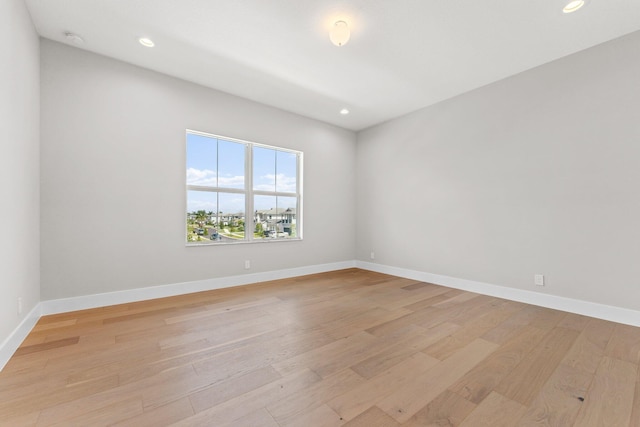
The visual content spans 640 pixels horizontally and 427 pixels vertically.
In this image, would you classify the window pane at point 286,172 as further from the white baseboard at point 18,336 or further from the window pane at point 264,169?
the white baseboard at point 18,336

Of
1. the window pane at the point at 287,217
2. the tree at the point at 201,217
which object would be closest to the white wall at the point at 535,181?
the window pane at the point at 287,217

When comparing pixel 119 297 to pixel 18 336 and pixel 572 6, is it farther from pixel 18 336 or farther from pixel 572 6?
pixel 572 6

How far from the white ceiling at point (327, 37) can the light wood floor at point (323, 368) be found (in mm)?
2858

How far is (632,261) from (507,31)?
2559 mm

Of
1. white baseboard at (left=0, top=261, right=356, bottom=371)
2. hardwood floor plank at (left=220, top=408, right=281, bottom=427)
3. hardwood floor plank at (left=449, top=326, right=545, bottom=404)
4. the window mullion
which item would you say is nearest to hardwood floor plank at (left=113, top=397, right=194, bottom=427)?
hardwood floor plank at (left=220, top=408, right=281, bottom=427)

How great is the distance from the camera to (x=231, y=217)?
13.5 feet

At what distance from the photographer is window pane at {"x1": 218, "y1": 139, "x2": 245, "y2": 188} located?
13.1ft

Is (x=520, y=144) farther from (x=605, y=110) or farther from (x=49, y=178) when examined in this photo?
(x=49, y=178)

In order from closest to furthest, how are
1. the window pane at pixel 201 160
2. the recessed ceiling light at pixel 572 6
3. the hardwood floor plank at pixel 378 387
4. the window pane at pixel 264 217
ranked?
1. the hardwood floor plank at pixel 378 387
2. the recessed ceiling light at pixel 572 6
3. the window pane at pixel 201 160
4. the window pane at pixel 264 217

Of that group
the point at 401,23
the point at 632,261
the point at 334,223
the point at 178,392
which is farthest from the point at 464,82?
the point at 178,392

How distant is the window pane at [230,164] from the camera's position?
13.1ft

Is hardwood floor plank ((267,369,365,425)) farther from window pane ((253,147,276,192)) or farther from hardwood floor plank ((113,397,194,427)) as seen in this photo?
window pane ((253,147,276,192))

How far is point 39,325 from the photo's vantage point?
98.8 inches

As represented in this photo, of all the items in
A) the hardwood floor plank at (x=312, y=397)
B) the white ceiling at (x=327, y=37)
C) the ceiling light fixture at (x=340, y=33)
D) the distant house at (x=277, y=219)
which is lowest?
the hardwood floor plank at (x=312, y=397)
